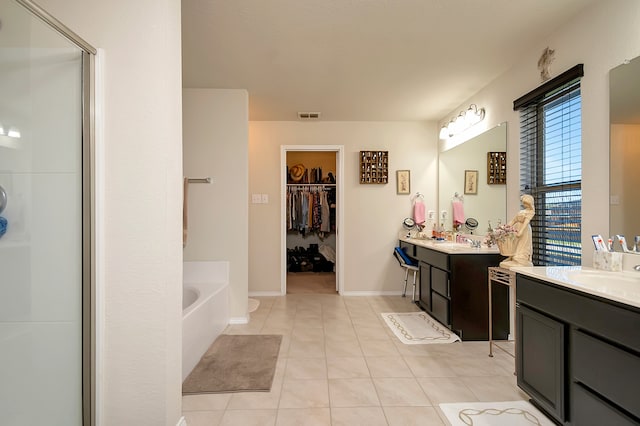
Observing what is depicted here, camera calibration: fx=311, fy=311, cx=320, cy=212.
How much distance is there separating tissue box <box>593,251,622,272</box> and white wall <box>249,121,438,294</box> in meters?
2.53

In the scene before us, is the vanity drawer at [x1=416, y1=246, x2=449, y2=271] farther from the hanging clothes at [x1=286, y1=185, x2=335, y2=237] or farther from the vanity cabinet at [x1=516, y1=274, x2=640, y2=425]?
the hanging clothes at [x1=286, y1=185, x2=335, y2=237]

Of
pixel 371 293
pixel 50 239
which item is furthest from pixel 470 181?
pixel 50 239

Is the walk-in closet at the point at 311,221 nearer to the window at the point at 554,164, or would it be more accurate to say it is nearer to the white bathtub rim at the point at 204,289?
the white bathtub rim at the point at 204,289

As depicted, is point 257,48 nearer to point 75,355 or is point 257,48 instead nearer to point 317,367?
point 75,355

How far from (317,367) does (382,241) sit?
230cm

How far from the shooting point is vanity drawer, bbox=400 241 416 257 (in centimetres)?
372

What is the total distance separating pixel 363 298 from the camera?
4.05m

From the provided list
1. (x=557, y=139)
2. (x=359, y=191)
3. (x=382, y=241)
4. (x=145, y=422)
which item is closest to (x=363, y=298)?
(x=382, y=241)

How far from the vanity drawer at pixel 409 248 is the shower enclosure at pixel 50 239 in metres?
3.18

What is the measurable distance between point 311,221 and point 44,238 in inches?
171

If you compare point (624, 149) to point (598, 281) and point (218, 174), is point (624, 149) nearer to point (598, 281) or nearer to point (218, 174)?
point (598, 281)

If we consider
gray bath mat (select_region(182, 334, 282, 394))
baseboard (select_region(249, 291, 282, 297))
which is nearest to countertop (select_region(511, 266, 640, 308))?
gray bath mat (select_region(182, 334, 282, 394))

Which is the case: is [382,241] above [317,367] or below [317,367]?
above

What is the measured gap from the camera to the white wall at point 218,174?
315cm
